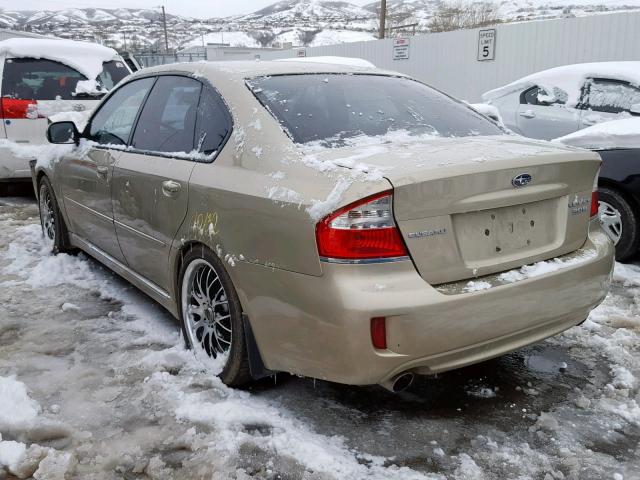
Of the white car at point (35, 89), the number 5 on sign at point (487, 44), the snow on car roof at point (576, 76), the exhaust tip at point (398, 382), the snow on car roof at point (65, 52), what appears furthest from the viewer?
the number 5 on sign at point (487, 44)

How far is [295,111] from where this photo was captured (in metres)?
2.88

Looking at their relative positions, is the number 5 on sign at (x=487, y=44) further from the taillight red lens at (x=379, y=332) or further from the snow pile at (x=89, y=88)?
the taillight red lens at (x=379, y=332)

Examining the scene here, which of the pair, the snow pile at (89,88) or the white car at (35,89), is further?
the snow pile at (89,88)

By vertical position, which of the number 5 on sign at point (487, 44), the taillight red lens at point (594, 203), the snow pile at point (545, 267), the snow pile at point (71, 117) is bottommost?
the snow pile at point (545, 267)

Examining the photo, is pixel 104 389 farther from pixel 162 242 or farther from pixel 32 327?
pixel 32 327

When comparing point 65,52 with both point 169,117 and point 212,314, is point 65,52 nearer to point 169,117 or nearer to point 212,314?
point 169,117

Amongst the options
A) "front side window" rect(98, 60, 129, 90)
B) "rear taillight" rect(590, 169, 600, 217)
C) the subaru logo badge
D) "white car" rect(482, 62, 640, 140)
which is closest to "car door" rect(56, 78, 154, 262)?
the subaru logo badge

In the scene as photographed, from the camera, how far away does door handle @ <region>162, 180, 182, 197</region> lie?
304 cm

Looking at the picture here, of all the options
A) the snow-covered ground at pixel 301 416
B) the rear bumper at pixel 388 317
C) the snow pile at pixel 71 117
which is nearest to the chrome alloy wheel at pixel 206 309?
the snow-covered ground at pixel 301 416

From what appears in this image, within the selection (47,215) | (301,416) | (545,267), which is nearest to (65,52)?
(47,215)

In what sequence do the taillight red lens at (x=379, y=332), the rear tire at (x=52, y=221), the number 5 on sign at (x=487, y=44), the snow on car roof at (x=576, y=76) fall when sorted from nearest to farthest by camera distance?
the taillight red lens at (x=379, y=332) → the rear tire at (x=52, y=221) → the snow on car roof at (x=576, y=76) → the number 5 on sign at (x=487, y=44)

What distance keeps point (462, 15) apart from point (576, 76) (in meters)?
42.4

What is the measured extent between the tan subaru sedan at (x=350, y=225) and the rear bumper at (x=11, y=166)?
4.64 metres

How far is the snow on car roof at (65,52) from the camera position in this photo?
7652 millimetres
